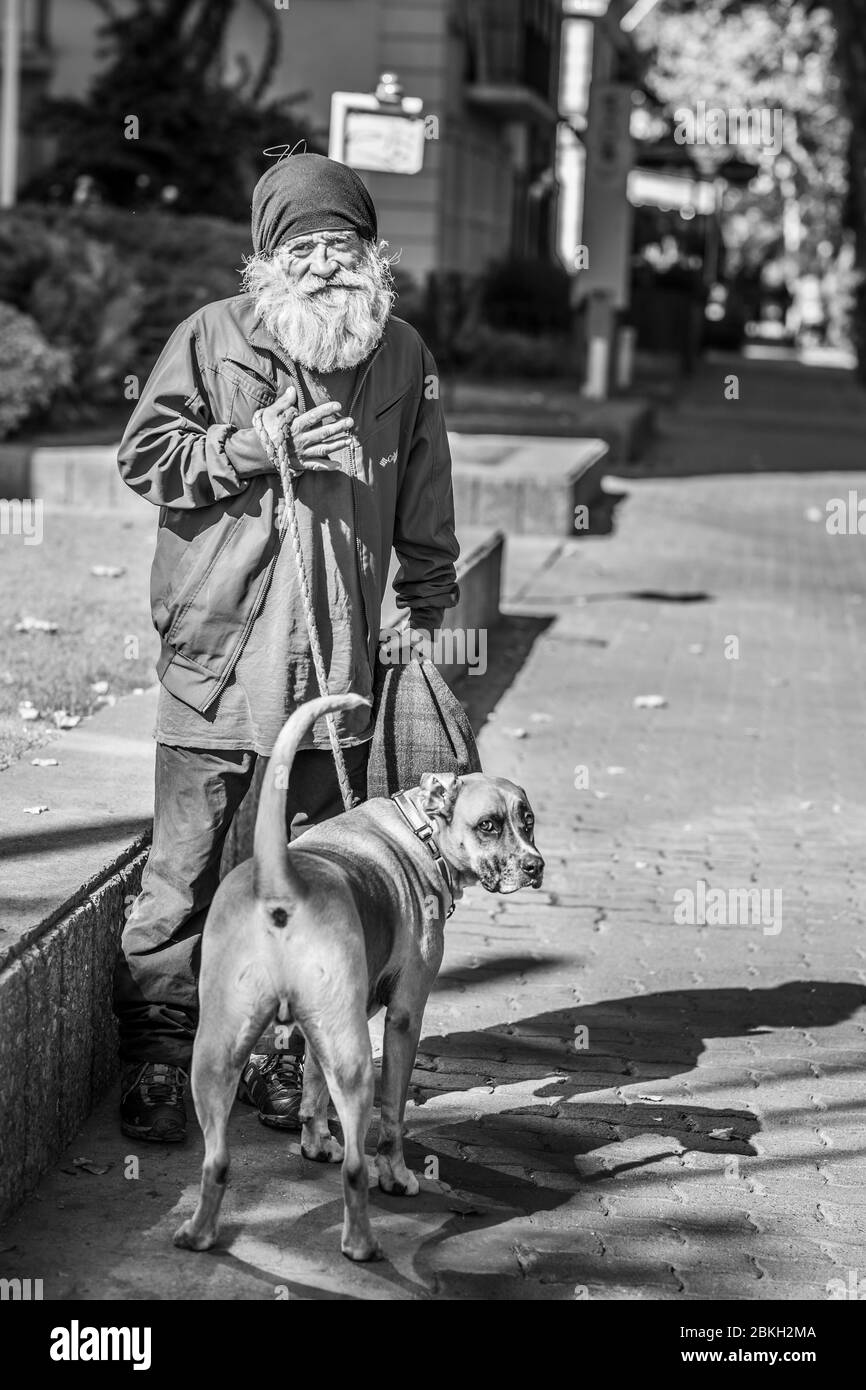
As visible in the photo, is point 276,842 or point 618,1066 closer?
point 276,842

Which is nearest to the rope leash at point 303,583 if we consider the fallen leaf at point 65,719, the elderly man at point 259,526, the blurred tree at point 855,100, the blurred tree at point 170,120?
the elderly man at point 259,526

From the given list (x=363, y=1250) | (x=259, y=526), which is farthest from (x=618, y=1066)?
(x=259, y=526)

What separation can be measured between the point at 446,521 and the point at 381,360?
0.46 m

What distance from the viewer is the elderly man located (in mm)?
4242

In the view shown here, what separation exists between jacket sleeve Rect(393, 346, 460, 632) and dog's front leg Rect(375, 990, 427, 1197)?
3.71 feet

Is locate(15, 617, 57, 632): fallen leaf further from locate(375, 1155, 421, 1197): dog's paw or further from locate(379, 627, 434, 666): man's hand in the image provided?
locate(375, 1155, 421, 1197): dog's paw

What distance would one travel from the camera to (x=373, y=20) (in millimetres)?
25281

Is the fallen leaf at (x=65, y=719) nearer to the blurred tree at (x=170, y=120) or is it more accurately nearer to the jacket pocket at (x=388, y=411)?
the jacket pocket at (x=388, y=411)

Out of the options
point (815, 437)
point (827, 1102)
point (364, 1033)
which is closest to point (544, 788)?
point (827, 1102)

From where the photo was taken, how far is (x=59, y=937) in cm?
423

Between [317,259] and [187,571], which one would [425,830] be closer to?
[187,571]

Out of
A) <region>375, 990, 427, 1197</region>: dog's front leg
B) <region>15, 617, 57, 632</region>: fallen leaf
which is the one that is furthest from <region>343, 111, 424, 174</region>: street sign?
<region>375, 990, 427, 1197</region>: dog's front leg

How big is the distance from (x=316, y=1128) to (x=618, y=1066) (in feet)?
3.86

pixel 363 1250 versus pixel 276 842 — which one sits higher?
pixel 276 842
